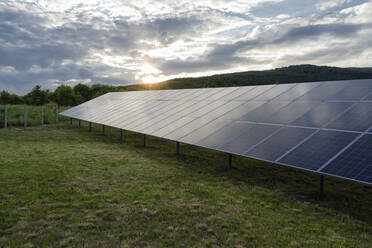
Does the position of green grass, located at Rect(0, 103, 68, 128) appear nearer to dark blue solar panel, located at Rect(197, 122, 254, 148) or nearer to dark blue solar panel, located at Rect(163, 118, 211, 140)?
dark blue solar panel, located at Rect(163, 118, 211, 140)

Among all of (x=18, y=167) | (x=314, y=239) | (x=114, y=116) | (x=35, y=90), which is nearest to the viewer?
(x=314, y=239)

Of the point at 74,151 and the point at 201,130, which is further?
the point at 74,151

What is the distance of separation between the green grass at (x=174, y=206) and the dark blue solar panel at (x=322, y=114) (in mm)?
2328

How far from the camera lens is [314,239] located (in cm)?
573

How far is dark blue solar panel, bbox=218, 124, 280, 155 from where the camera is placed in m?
9.61

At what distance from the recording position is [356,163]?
6793 mm

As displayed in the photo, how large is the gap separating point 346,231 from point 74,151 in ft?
47.0

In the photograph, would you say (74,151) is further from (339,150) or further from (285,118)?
(339,150)

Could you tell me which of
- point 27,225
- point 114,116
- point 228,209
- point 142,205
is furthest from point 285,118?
point 114,116

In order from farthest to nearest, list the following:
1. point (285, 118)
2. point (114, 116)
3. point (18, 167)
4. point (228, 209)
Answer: point (114, 116), point (18, 167), point (285, 118), point (228, 209)

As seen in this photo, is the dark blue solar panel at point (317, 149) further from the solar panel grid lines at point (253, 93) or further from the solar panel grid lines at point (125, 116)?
the solar panel grid lines at point (125, 116)

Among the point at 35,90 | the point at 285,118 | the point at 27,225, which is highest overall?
the point at 35,90

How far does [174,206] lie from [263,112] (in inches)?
269

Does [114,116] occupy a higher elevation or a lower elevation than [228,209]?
higher
